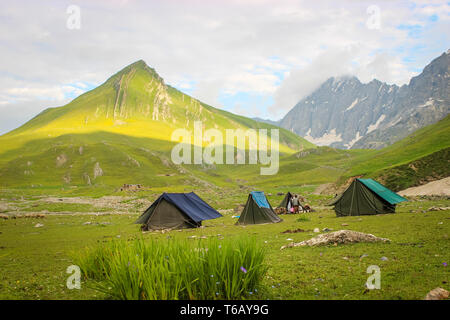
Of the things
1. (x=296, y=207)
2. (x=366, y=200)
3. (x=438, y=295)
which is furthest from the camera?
(x=296, y=207)

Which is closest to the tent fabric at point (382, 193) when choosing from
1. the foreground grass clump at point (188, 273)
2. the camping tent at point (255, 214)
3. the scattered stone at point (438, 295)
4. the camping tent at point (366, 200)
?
the camping tent at point (366, 200)

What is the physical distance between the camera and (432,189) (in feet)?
140

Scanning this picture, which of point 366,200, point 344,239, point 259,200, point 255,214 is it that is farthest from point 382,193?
point 344,239

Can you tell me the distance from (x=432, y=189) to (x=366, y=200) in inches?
767

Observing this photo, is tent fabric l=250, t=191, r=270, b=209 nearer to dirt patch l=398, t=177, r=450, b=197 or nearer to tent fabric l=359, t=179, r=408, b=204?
tent fabric l=359, t=179, r=408, b=204

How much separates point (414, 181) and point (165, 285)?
51.4 meters

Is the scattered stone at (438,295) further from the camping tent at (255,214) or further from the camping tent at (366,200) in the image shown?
the camping tent at (255,214)

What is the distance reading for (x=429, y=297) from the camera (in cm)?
757

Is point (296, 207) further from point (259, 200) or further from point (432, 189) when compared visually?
point (432, 189)

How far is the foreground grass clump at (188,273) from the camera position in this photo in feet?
25.1

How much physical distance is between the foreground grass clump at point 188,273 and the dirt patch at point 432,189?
40829 mm

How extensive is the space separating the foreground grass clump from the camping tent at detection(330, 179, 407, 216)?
23.9m

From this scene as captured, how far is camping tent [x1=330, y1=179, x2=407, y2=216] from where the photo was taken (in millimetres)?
29172

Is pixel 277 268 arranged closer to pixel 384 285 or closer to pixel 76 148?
pixel 384 285
